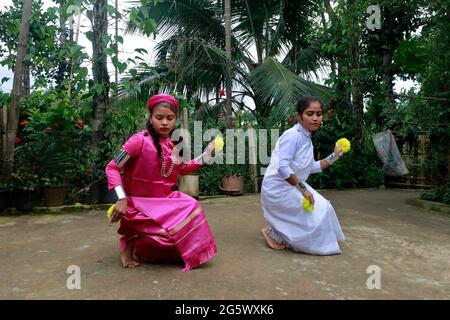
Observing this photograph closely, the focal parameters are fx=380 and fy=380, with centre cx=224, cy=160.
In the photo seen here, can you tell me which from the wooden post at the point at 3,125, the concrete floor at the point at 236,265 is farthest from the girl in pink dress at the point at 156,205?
the wooden post at the point at 3,125

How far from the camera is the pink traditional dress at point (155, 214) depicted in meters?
2.76

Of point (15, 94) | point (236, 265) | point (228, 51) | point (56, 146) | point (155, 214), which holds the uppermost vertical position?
point (228, 51)

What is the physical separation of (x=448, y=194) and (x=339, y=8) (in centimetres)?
390

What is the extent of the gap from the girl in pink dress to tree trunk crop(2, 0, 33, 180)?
3.09 m

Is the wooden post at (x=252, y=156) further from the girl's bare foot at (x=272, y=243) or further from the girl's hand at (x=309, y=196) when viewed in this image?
the girl's hand at (x=309, y=196)

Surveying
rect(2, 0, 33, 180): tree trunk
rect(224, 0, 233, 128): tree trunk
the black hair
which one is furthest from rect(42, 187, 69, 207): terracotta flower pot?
the black hair

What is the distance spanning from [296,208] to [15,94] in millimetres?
4117

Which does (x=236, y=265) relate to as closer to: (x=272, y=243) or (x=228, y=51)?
(x=272, y=243)

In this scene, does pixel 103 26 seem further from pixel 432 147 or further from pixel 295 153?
pixel 432 147

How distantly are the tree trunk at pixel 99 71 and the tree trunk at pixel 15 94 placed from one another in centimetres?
85

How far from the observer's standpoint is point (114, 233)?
4.05m

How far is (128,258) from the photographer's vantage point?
114 inches

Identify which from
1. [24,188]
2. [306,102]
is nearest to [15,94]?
[24,188]
